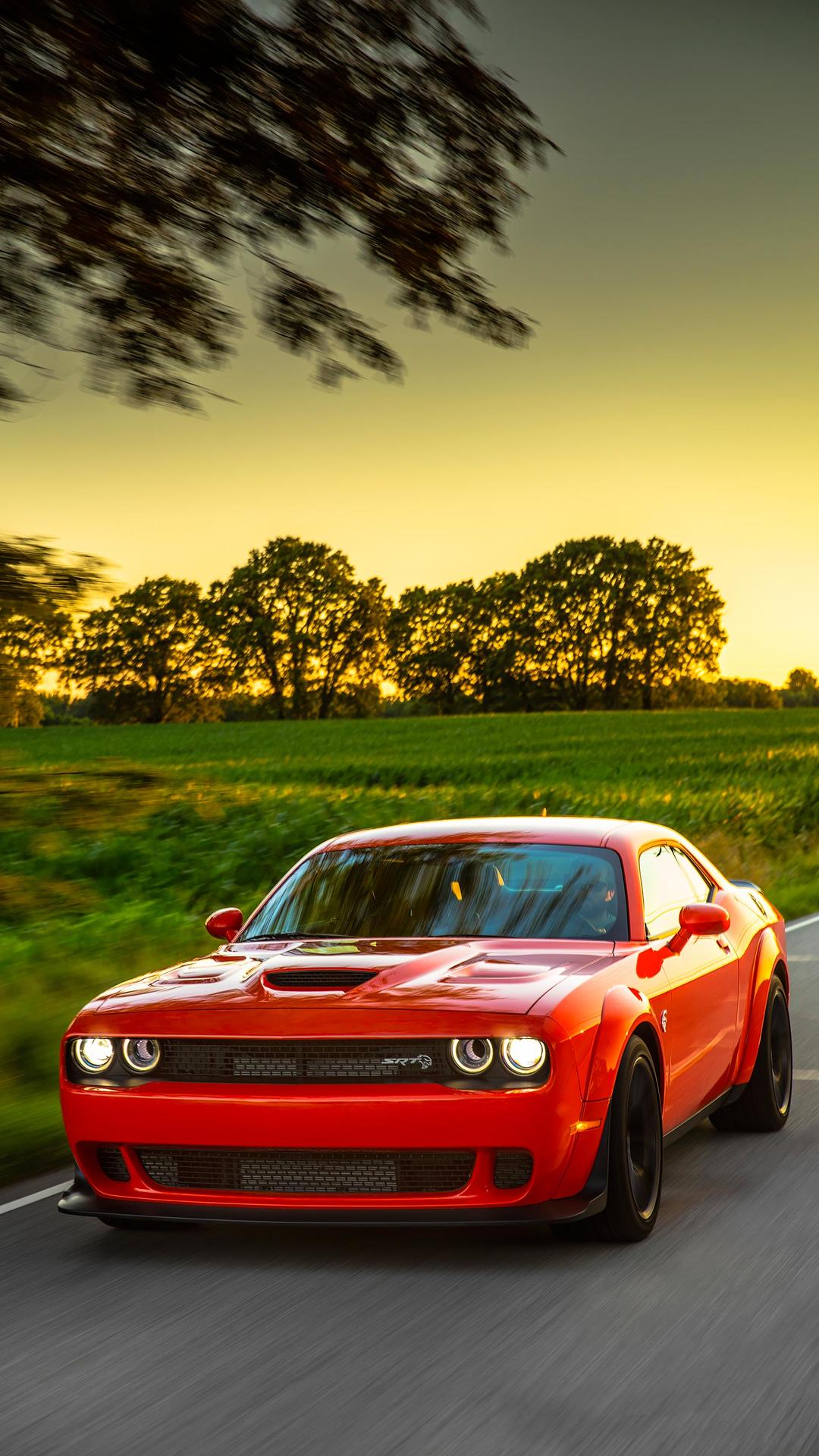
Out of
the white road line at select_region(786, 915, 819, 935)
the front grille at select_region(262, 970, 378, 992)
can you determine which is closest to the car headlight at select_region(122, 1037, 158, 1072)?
the front grille at select_region(262, 970, 378, 992)

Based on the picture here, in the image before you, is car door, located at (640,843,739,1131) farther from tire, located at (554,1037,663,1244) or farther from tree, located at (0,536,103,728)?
tree, located at (0,536,103,728)

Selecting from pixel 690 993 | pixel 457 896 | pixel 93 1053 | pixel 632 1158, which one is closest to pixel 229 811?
pixel 457 896

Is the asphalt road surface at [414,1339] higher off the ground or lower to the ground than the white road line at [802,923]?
higher

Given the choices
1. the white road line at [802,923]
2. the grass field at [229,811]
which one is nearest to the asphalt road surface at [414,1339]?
the grass field at [229,811]

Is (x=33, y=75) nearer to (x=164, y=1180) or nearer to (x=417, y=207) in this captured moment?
(x=417, y=207)

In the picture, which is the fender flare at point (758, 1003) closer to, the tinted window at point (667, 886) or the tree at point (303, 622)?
the tinted window at point (667, 886)

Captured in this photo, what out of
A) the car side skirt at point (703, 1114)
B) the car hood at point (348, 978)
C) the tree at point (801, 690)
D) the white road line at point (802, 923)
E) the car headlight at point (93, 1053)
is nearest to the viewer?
the car hood at point (348, 978)

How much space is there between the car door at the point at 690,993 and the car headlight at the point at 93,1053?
1.94 m

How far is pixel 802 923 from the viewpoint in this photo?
1753cm

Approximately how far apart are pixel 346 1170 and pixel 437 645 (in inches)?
3590

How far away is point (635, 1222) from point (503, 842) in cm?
172

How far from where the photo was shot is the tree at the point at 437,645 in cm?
9431

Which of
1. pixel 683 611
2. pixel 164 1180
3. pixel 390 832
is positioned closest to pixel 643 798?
pixel 390 832

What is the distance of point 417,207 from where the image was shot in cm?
707
